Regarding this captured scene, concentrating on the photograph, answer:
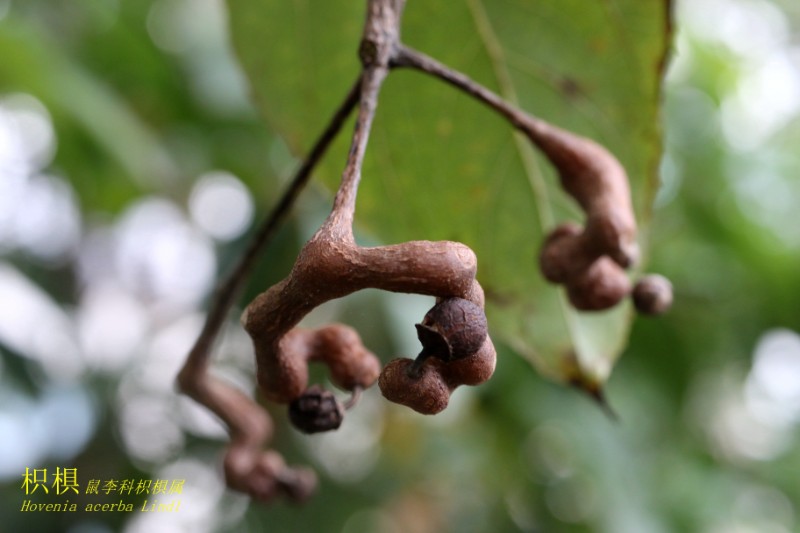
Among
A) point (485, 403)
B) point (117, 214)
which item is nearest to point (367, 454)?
point (485, 403)

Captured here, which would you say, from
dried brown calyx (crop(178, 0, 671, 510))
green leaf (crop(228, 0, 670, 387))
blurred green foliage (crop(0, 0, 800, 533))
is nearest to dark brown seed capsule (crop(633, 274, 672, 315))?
dried brown calyx (crop(178, 0, 671, 510))

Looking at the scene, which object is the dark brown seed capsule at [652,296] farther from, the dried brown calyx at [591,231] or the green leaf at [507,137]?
the green leaf at [507,137]

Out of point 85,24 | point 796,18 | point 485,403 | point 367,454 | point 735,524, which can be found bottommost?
point 367,454

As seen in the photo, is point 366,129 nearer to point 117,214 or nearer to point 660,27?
point 660,27

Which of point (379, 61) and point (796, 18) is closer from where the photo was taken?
point (379, 61)

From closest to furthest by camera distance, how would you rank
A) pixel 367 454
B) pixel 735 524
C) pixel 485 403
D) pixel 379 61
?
pixel 379 61
pixel 485 403
pixel 735 524
pixel 367 454

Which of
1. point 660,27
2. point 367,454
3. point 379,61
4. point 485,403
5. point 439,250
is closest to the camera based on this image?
point 439,250

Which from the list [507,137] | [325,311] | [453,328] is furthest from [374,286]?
[325,311]

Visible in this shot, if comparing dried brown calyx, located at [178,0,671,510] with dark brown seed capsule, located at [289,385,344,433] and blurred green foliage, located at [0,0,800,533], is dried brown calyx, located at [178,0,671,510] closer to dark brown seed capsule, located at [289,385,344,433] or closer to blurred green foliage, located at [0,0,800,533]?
dark brown seed capsule, located at [289,385,344,433]
